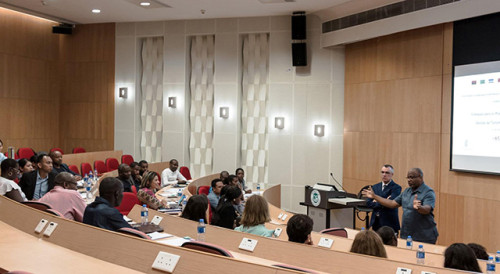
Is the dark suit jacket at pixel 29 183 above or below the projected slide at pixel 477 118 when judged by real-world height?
below

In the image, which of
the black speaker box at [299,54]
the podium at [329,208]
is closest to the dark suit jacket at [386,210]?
the podium at [329,208]

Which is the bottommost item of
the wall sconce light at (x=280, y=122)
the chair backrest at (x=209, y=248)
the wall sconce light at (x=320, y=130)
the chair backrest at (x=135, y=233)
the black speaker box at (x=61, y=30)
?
the chair backrest at (x=135, y=233)

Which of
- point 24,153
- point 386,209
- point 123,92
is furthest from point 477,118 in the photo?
point 24,153

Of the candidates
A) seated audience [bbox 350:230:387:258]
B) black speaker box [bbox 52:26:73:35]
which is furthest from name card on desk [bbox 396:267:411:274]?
black speaker box [bbox 52:26:73:35]

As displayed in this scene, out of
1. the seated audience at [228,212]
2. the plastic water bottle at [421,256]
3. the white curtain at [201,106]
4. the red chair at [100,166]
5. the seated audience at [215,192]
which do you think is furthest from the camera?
the white curtain at [201,106]

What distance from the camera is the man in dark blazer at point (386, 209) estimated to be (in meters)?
6.67

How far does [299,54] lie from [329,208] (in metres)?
5.70

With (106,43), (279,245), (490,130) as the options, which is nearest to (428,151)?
(490,130)

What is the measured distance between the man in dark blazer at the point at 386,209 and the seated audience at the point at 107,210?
382 cm

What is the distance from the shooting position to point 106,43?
15008 mm

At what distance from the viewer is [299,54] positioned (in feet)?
41.0

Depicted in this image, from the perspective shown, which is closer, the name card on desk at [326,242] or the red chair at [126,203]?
the name card on desk at [326,242]

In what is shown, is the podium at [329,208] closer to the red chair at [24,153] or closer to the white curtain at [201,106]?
the white curtain at [201,106]

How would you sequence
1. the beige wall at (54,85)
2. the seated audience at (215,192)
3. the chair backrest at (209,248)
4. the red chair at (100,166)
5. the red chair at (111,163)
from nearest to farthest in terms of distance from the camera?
the chair backrest at (209,248), the seated audience at (215,192), the red chair at (100,166), the red chair at (111,163), the beige wall at (54,85)
